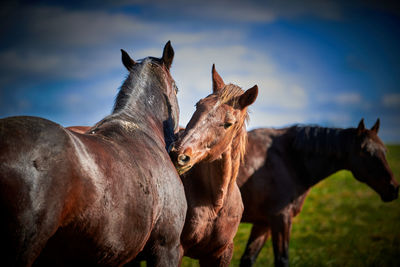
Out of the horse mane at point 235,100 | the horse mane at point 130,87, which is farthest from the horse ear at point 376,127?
the horse mane at point 130,87

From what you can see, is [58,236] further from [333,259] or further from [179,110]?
[333,259]

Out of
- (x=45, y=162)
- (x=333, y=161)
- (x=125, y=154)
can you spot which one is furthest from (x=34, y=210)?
(x=333, y=161)

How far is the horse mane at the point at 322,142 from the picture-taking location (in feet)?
19.8

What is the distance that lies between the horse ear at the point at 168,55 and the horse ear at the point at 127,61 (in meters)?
0.35

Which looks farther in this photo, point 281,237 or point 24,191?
point 281,237

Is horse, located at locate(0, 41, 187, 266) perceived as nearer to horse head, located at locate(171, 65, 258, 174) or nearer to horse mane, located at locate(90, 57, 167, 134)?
horse mane, located at locate(90, 57, 167, 134)

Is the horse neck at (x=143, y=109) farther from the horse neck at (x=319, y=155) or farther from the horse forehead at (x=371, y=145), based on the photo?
the horse forehead at (x=371, y=145)

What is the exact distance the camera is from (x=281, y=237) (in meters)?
5.40

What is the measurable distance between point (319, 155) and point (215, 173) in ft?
10.7

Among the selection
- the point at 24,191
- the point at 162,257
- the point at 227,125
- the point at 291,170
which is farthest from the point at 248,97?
the point at 291,170

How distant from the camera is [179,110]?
Answer: 12.5 feet

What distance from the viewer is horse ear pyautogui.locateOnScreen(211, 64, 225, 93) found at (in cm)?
386

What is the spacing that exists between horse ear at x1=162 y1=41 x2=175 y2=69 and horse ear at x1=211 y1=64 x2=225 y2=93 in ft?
1.94

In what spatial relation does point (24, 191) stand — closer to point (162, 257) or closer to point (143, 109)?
point (162, 257)
